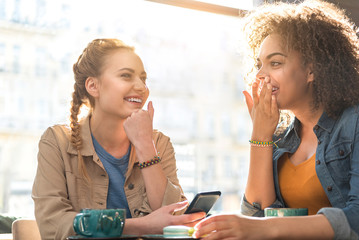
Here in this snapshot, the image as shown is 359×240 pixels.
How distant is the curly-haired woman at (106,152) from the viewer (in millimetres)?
1762

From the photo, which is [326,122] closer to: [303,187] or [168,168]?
[303,187]

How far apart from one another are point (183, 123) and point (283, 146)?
4646 mm

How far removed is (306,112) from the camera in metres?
1.86

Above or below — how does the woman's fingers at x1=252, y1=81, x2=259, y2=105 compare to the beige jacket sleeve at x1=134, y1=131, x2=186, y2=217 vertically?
above

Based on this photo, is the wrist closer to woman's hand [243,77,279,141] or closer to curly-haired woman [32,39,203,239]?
woman's hand [243,77,279,141]

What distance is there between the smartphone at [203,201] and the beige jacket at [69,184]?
42cm

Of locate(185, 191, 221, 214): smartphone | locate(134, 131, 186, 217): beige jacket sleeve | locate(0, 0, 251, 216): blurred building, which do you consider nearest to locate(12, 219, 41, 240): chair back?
locate(134, 131, 186, 217): beige jacket sleeve

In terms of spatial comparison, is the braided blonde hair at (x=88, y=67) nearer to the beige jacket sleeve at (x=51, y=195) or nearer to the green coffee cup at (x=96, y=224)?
the beige jacket sleeve at (x=51, y=195)

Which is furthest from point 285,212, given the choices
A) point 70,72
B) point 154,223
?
point 70,72

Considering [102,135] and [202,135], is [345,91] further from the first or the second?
[202,135]

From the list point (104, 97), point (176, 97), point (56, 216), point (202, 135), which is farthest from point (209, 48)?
point (56, 216)

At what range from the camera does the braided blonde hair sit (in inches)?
80.7

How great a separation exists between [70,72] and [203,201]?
150 inches

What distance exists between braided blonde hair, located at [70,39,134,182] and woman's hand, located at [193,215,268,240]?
1003mm
